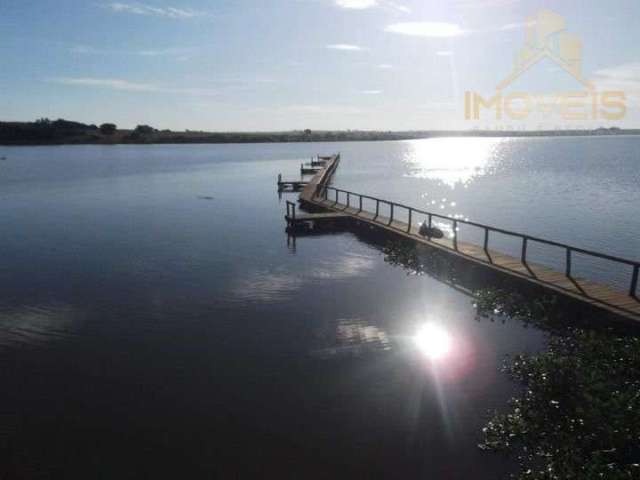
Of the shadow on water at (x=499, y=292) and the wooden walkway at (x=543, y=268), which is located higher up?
the wooden walkway at (x=543, y=268)

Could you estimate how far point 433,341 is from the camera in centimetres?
1462

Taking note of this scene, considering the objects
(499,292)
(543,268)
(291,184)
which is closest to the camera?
(499,292)

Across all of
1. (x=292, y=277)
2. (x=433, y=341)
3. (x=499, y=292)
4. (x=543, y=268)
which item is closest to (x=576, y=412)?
(x=433, y=341)

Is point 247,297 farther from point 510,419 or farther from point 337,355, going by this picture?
point 510,419

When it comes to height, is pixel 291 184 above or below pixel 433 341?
above

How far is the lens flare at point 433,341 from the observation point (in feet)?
45.3

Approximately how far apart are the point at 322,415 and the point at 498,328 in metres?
7.12

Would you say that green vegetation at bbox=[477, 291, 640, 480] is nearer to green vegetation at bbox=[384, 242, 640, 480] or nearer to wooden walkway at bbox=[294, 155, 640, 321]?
green vegetation at bbox=[384, 242, 640, 480]

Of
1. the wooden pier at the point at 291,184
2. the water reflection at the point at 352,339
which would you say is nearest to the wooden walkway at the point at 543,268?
the water reflection at the point at 352,339

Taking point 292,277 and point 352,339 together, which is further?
point 292,277

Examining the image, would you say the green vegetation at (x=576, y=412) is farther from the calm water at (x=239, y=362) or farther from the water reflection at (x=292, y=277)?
the water reflection at (x=292, y=277)

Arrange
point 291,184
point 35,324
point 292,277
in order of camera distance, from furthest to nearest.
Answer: point 291,184, point 292,277, point 35,324

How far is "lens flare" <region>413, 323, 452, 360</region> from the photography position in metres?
13.8

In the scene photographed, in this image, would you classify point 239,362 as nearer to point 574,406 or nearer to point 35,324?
point 35,324
